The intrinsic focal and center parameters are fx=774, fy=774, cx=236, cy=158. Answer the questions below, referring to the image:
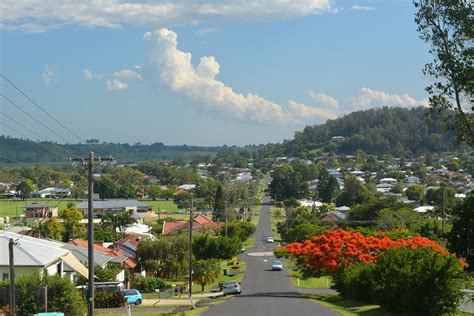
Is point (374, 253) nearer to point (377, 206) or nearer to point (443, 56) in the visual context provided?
point (443, 56)

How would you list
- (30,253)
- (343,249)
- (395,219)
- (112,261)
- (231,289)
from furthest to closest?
(395,219)
(112,261)
(231,289)
(343,249)
(30,253)

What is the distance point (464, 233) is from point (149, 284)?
3215 cm

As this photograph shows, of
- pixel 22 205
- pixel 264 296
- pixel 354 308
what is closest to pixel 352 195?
pixel 22 205

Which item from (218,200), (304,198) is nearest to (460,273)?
(218,200)

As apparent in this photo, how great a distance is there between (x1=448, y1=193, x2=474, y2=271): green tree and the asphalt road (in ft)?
18.8

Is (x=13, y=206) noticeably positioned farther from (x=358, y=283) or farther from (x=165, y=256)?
(x=358, y=283)

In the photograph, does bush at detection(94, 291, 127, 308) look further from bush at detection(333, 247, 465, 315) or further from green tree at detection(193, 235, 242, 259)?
green tree at detection(193, 235, 242, 259)

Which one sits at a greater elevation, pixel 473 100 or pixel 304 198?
pixel 473 100

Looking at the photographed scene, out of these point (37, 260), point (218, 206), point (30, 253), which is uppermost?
Result: point (30, 253)

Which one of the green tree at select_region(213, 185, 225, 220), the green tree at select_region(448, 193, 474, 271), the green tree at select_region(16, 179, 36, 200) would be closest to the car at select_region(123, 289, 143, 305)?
the green tree at select_region(448, 193, 474, 271)

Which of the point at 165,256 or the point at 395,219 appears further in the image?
the point at 395,219

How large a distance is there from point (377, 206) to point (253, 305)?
217 ft

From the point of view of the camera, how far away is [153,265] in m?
63.7

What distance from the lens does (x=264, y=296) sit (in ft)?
138
